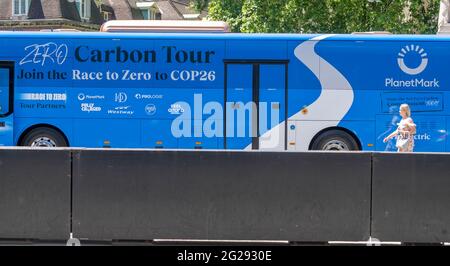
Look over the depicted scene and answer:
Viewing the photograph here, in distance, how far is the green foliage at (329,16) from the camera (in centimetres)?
3066

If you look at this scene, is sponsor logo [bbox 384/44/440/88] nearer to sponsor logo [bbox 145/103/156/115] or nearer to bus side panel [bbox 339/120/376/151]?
bus side panel [bbox 339/120/376/151]

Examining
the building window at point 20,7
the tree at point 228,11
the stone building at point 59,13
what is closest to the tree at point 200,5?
the tree at point 228,11

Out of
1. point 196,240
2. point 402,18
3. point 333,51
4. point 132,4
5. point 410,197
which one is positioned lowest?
point 196,240

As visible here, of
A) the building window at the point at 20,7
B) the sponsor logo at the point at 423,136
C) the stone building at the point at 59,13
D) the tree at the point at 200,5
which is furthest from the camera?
the building window at the point at 20,7

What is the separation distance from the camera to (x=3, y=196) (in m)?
9.46

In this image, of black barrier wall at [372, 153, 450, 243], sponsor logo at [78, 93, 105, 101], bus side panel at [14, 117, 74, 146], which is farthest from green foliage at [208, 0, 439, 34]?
black barrier wall at [372, 153, 450, 243]

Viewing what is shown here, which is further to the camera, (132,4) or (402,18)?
(132,4)

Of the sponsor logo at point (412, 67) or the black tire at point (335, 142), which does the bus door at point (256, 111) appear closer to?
the black tire at point (335, 142)

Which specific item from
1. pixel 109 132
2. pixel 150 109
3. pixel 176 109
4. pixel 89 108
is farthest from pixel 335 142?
pixel 89 108

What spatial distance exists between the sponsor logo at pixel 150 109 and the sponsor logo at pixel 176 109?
0.37 meters

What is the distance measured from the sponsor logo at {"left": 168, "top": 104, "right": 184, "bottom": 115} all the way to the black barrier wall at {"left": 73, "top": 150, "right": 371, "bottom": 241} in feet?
24.9

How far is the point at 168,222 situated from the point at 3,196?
6.98 ft

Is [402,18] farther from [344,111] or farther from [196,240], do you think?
[196,240]
